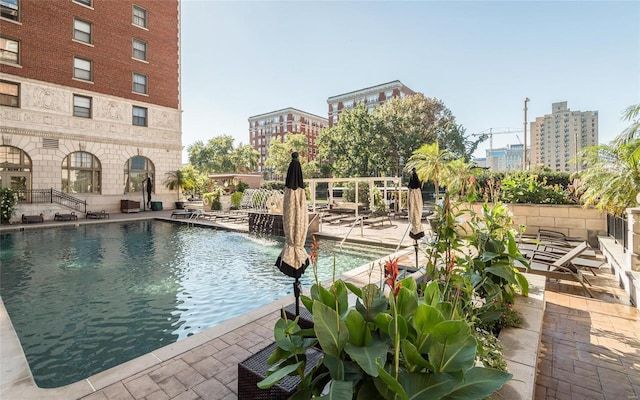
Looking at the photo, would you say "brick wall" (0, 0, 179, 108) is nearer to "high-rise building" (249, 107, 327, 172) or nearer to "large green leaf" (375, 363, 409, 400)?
"large green leaf" (375, 363, 409, 400)

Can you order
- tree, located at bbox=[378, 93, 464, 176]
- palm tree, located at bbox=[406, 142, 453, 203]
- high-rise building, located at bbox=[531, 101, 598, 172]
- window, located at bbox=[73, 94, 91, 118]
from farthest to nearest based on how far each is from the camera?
high-rise building, located at bbox=[531, 101, 598, 172], tree, located at bbox=[378, 93, 464, 176], window, located at bbox=[73, 94, 91, 118], palm tree, located at bbox=[406, 142, 453, 203]

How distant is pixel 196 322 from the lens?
4.70 metres

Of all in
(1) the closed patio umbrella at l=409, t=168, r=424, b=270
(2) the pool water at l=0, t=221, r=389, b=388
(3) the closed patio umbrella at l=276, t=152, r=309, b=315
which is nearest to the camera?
(3) the closed patio umbrella at l=276, t=152, r=309, b=315

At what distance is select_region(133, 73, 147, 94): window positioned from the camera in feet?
70.3

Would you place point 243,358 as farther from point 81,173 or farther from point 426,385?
point 81,173

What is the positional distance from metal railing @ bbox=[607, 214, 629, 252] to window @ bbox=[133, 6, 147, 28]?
27.8 m

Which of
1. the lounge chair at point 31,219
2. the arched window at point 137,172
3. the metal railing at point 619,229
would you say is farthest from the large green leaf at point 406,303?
the arched window at point 137,172

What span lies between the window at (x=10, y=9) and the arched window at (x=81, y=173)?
25.0 feet

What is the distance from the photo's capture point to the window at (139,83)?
21.4 metres

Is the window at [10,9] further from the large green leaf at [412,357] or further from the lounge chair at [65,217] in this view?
the large green leaf at [412,357]

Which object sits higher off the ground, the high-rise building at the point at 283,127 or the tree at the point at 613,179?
the high-rise building at the point at 283,127

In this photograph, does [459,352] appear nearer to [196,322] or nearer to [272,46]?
[196,322]

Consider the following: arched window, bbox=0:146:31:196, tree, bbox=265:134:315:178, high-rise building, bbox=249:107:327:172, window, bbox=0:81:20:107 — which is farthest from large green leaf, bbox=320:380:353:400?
high-rise building, bbox=249:107:327:172

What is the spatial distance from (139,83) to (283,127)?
49984 millimetres
